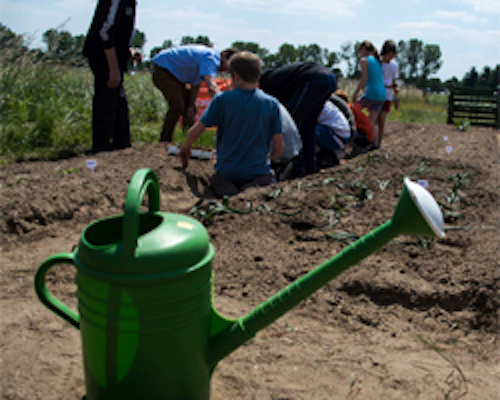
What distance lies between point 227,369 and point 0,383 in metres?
0.78

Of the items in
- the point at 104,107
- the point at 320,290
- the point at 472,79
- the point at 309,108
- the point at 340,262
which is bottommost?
the point at 320,290

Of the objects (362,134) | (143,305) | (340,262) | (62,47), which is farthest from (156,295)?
(62,47)

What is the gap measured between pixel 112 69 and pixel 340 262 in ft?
13.5

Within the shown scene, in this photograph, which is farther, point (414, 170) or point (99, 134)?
point (99, 134)

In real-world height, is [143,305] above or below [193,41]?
below

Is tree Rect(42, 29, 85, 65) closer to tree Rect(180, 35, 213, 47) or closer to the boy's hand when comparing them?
tree Rect(180, 35, 213, 47)

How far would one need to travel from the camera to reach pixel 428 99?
24.2m

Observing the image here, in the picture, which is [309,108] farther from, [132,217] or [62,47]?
[62,47]

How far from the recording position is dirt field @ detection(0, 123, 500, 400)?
1.78 m

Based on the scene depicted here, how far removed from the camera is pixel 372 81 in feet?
20.6

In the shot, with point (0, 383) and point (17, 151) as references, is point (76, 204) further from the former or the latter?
point (17, 151)

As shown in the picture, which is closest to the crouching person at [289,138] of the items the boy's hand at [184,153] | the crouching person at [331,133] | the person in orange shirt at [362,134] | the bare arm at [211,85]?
the boy's hand at [184,153]

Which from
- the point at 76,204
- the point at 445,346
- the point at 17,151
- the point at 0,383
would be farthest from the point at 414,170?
the point at 17,151

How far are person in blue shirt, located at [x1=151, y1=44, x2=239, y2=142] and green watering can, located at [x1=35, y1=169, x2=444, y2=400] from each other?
423 centimetres
